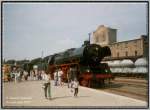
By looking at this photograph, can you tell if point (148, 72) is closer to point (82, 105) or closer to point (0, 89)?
point (82, 105)

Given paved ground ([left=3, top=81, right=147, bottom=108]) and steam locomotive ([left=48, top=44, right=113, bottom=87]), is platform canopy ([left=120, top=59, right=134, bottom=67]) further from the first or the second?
paved ground ([left=3, top=81, right=147, bottom=108])

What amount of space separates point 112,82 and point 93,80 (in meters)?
1.74

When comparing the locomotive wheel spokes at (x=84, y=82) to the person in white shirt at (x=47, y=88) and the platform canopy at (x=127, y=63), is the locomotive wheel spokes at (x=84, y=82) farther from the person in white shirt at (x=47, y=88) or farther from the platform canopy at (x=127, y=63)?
the platform canopy at (x=127, y=63)

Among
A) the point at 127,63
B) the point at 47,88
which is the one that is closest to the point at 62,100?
the point at 47,88

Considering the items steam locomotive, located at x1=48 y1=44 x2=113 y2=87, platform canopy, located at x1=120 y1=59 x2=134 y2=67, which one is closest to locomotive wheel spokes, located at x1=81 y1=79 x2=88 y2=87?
steam locomotive, located at x1=48 y1=44 x2=113 y2=87

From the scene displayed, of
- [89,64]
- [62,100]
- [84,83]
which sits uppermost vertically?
[89,64]

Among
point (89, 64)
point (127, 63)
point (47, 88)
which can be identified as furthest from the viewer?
point (127, 63)

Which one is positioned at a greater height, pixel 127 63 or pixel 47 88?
pixel 127 63

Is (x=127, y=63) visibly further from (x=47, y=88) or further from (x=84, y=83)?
(x=47, y=88)

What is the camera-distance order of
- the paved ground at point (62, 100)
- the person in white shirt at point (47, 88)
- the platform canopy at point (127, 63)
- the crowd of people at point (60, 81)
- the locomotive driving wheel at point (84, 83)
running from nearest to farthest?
the paved ground at point (62, 100), the person in white shirt at point (47, 88), the crowd of people at point (60, 81), the locomotive driving wheel at point (84, 83), the platform canopy at point (127, 63)

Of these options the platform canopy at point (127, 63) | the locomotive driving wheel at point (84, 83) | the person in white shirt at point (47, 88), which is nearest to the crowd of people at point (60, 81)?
the person in white shirt at point (47, 88)

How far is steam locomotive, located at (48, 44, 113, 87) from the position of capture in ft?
48.7

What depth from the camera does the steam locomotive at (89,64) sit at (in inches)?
584

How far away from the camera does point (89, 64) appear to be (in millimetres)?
15234
